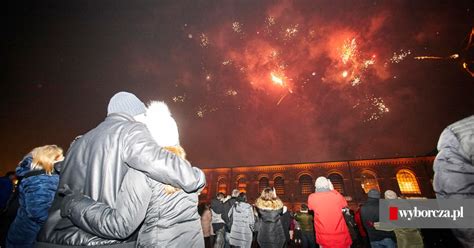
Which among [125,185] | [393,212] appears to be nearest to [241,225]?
[393,212]

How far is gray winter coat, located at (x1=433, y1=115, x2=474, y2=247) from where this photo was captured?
2141 mm

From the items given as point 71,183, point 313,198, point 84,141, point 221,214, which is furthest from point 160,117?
point 221,214

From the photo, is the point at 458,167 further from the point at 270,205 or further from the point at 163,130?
the point at 270,205

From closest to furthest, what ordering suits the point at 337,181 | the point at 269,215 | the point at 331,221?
the point at 331,221 → the point at 269,215 → the point at 337,181

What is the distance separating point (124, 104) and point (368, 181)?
36076 mm

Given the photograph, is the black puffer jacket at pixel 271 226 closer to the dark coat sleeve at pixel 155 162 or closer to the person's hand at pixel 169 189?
the person's hand at pixel 169 189

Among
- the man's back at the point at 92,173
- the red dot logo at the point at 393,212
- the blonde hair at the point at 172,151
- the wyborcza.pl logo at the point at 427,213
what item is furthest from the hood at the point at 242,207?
the man's back at the point at 92,173

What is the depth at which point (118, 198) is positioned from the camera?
65.6 inches

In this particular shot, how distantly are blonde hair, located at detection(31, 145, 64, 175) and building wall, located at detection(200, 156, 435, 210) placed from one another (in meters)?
32.2

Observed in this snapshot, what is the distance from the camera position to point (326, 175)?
33.0 metres

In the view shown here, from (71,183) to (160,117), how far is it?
1.22 metres

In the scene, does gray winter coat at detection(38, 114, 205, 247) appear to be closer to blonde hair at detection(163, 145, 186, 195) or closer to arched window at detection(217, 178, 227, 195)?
blonde hair at detection(163, 145, 186, 195)

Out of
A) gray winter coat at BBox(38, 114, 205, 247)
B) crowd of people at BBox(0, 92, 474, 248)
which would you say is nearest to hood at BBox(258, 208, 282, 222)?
crowd of people at BBox(0, 92, 474, 248)

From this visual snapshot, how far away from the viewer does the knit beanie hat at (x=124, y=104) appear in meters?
2.17
